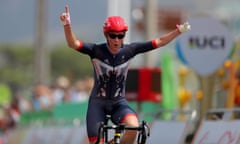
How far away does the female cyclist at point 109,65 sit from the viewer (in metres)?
13.8

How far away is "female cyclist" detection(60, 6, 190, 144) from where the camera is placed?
543 inches

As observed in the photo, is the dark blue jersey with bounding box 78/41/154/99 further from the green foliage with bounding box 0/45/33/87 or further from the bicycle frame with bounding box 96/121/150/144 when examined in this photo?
the green foliage with bounding box 0/45/33/87

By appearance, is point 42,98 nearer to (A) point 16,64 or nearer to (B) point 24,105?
(B) point 24,105

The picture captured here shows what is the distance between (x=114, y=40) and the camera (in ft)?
45.2

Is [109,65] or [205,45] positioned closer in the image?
[109,65]

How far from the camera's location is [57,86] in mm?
26219

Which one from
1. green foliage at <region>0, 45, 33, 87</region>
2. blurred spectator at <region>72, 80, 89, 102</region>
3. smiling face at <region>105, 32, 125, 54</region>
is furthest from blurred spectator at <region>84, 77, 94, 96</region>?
green foliage at <region>0, 45, 33, 87</region>

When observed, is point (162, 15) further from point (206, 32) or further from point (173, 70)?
point (206, 32)

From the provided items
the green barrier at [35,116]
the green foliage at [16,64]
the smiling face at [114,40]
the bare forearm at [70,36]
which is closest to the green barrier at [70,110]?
the green barrier at [35,116]

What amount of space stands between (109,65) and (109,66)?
0.04ft

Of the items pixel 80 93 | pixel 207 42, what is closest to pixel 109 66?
pixel 207 42

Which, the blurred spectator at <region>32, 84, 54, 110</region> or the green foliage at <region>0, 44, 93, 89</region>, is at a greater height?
the blurred spectator at <region>32, 84, 54, 110</region>

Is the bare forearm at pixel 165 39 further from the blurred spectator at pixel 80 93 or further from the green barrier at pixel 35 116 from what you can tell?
the blurred spectator at pixel 80 93

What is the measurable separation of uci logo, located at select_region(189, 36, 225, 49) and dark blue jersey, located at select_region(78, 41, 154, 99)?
441cm
